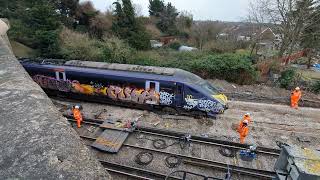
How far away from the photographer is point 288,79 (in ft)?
63.6

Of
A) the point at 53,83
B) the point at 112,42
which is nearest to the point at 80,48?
the point at 112,42

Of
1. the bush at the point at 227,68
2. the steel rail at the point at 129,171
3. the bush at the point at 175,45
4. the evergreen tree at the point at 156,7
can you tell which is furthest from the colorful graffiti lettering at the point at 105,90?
the evergreen tree at the point at 156,7

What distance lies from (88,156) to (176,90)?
8022mm

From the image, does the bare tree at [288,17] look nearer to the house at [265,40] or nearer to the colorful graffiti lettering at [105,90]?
the house at [265,40]

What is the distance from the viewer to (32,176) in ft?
16.9

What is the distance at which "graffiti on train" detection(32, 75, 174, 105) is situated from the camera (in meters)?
14.0

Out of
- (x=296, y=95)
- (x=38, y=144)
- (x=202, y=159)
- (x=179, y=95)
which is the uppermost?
(x=38, y=144)

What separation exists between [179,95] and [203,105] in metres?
1.36

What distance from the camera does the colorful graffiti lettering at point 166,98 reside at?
1374 centimetres

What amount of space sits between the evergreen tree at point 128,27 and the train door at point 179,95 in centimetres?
1302

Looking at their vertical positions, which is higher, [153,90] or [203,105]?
[153,90]

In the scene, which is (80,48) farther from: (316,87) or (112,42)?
(316,87)

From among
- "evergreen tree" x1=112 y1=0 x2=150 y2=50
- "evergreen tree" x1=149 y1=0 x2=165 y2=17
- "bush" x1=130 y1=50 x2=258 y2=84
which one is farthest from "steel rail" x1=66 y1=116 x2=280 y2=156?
"evergreen tree" x1=149 y1=0 x2=165 y2=17

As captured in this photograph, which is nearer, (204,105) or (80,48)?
(204,105)
